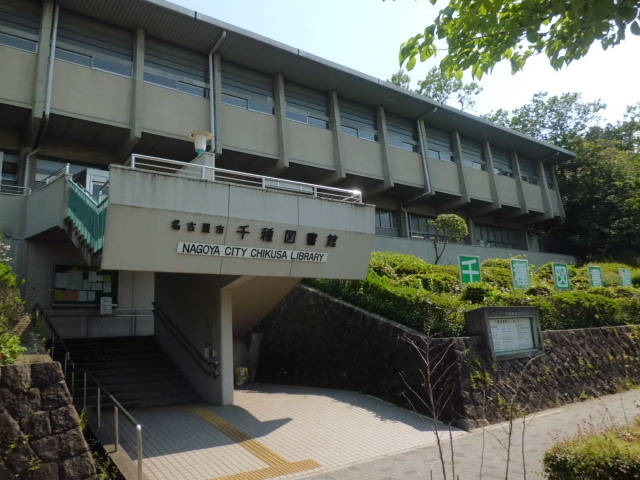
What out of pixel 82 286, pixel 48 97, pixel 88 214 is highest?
pixel 48 97

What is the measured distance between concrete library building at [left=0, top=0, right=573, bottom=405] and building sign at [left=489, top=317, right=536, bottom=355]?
3355 mm

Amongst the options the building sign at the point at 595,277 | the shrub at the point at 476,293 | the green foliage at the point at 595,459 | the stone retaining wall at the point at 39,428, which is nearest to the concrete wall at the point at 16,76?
the stone retaining wall at the point at 39,428

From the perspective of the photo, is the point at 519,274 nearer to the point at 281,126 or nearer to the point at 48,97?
the point at 281,126

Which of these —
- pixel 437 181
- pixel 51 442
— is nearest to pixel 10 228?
pixel 51 442

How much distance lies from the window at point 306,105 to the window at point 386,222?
18.6 ft

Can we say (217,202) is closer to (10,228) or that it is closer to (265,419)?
(265,419)

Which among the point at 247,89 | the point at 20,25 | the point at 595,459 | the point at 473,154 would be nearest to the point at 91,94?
the point at 20,25

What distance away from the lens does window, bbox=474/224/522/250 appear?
29.2 m

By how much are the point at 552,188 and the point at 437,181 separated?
40.0 feet

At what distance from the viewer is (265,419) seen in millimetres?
9641

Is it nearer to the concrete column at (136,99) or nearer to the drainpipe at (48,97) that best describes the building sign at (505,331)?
the concrete column at (136,99)

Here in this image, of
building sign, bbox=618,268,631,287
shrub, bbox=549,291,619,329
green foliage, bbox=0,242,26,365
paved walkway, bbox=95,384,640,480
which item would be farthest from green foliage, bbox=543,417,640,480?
building sign, bbox=618,268,631,287

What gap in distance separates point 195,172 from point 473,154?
21.6 metres

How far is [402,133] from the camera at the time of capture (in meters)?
24.8
